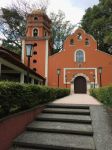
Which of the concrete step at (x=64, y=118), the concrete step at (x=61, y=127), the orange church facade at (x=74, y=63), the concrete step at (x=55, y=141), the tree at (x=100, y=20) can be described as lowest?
the concrete step at (x=55, y=141)

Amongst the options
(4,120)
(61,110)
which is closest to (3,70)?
(61,110)

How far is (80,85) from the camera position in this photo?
32125mm

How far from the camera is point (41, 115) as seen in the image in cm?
837

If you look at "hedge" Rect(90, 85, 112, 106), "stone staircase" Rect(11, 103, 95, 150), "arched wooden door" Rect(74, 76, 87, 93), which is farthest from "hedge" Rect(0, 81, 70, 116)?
"arched wooden door" Rect(74, 76, 87, 93)

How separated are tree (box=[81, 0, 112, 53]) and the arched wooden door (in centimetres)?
587

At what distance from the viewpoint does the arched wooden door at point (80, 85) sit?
3195 centimetres

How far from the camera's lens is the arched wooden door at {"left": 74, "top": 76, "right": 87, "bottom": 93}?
32.0 m

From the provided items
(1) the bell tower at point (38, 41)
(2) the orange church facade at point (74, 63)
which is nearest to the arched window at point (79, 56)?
(2) the orange church facade at point (74, 63)

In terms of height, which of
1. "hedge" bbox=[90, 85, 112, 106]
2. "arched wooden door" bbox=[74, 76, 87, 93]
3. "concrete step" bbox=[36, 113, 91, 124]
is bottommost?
"concrete step" bbox=[36, 113, 91, 124]

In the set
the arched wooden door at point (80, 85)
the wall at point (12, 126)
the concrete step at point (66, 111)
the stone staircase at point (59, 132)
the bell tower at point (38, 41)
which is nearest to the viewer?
the wall at point (12, 126)

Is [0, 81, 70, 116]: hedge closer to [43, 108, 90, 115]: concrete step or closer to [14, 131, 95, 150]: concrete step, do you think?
[43, 108, 90, 115]: concrete step

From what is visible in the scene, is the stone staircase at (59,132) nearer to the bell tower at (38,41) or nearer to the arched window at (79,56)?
the bell tower at (38,41)

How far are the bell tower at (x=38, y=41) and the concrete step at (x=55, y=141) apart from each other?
2488 centimetres

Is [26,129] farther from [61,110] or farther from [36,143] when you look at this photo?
[61,110]
